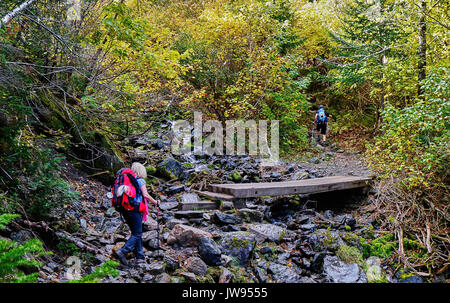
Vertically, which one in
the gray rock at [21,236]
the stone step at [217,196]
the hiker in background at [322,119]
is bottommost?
the stone step at [217,196]

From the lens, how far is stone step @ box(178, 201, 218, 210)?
697 centimetres

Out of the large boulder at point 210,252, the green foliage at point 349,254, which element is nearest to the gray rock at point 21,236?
the large boulder at point 210,252

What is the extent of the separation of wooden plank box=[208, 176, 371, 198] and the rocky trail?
406 millimetres

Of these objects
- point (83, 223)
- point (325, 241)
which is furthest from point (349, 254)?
point (83, 223)

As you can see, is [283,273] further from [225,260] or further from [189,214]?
[189,214]

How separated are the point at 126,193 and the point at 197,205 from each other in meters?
2.85

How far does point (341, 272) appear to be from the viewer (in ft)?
17.2

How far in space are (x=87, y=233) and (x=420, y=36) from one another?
442 inches

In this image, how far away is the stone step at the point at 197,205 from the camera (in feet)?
22.9

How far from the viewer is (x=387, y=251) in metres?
6.20

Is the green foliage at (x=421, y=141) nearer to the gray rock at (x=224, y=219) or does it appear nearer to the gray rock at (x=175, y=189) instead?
the gray rock at (x=224, y=219)

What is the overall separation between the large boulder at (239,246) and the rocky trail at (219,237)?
0.06 ft

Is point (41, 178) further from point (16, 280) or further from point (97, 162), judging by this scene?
point (97, 162)

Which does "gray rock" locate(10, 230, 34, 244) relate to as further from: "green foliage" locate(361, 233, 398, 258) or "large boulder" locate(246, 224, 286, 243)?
"green foliage" locate(361, 233, 398, 258)
